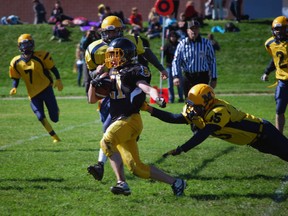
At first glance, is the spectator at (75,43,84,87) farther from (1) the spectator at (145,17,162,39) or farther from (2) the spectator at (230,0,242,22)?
(2) the spectator at (230,0,242,22)

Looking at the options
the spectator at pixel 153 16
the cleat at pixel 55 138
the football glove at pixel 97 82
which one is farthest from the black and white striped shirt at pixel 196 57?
the spectator at pixel 153 16

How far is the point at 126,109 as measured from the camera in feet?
19.1

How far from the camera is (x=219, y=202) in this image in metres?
5.74

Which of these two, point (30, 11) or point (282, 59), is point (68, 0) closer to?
point (30, 11)

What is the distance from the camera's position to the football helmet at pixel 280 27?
904 centimetres

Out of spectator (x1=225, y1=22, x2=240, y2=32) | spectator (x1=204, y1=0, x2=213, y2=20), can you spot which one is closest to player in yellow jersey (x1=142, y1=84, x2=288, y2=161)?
spectator (x1=225, y1=22, x2=240, y2=32)

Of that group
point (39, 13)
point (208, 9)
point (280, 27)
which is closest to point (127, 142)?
point (280, 27)

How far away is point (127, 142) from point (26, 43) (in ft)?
15.3

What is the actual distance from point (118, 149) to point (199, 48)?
442cm

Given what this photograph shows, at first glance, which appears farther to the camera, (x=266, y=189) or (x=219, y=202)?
(x=266, y=189)

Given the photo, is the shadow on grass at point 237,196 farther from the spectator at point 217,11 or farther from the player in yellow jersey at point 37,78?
the spectator at point 217,11

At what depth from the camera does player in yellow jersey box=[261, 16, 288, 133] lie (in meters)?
9.09

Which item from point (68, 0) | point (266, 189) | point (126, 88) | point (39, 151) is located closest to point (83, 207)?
point (126, 88)

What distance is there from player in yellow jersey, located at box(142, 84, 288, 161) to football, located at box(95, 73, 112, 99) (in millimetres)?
384
